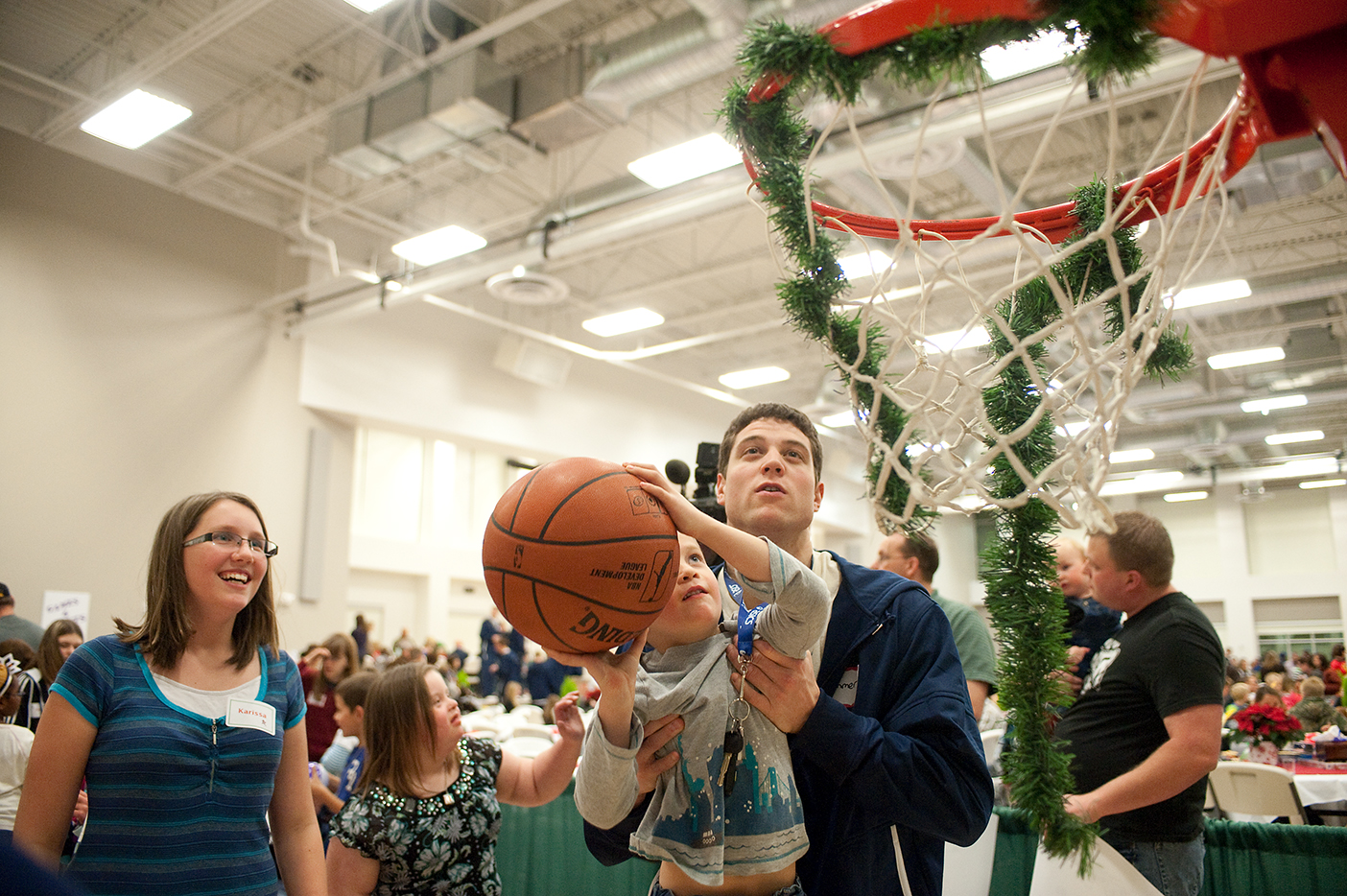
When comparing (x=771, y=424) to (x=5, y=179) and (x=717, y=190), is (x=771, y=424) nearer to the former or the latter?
(x=717, y=190)

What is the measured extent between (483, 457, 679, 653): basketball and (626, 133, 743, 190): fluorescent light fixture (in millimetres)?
6792

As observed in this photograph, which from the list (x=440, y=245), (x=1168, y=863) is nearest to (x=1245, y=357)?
(x=440, y=245)

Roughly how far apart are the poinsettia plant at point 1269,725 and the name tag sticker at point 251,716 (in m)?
5.69

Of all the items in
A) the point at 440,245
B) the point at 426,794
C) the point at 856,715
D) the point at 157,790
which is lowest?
the point at 426,794

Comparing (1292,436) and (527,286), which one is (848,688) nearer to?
(527,286)

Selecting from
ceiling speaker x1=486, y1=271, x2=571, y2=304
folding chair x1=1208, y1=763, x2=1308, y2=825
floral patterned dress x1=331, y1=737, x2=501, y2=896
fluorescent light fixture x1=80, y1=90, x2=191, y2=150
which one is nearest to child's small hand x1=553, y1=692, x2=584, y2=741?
floral patterned dress x1=331, y1=737, x2=501, y2=896

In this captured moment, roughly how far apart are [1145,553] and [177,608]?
2.91 metres

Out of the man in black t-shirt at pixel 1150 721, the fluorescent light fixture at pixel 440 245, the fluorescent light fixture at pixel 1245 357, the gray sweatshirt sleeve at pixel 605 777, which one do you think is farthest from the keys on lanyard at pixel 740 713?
the fluorescent light fixture at pixel 1245 357

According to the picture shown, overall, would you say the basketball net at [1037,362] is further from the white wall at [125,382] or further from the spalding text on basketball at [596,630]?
the white wall at [125,382]

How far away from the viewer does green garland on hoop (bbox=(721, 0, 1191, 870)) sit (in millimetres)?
1718

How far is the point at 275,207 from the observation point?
41.3 ft

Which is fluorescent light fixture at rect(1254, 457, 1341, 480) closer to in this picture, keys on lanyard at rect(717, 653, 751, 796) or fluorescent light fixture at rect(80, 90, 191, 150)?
fluorescent light fixture at rect(80, 90, 191, 150)

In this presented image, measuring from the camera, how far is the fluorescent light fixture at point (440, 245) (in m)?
9.94

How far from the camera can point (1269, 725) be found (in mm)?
5723
